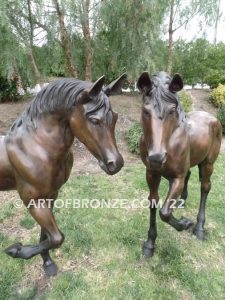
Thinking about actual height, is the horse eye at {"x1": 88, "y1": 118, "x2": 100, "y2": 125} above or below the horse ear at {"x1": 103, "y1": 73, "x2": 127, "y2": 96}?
below

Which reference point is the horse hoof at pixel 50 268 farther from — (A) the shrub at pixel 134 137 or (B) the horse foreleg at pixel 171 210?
(A) the shrub at pixel 134 137

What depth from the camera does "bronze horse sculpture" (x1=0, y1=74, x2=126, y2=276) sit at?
79.7 inches

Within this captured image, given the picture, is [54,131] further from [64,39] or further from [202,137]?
[64,39]

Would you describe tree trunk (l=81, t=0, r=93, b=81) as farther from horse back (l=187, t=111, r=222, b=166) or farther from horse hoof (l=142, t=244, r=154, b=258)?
horse hoof (l=142, t=244, r=154, b=258)

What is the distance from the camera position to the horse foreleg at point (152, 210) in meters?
3.06

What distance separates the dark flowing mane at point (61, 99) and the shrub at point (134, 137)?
14.7ft

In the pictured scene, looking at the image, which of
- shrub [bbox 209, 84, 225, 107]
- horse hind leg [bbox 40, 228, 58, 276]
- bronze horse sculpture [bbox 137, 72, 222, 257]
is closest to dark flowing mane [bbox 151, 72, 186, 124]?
bronze horse sculpture [bbox 137, 72, 222, 257]

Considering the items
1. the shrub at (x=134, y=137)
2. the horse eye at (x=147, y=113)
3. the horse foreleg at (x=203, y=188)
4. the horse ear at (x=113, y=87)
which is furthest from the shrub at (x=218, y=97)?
the horse ear at (x=113, y=87)

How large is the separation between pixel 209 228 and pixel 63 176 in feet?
7.49

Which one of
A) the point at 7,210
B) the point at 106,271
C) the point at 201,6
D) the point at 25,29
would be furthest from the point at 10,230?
the point at 201,6

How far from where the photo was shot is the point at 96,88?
6.49ft

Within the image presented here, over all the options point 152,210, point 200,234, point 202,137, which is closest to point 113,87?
point 202,137

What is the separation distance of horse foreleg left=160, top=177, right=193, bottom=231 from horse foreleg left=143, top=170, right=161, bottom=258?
259 millimetres

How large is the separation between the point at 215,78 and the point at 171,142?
9.95m
